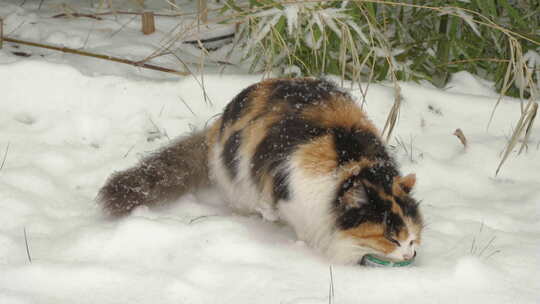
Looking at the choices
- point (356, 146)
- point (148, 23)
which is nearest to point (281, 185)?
point (356, 146)

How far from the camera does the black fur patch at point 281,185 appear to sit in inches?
108

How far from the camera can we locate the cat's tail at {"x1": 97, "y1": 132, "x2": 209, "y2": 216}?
9.50ft

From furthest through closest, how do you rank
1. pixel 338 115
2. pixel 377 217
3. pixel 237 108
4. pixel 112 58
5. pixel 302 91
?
1. pixel 112 58
2. pixel 237 108
3. pixel 302 91
4. pixel 338 115
5. pixel 377 217

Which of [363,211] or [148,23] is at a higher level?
[363,211]

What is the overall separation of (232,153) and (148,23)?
7.01ft

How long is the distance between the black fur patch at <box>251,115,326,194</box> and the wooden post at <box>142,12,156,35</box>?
7.36ft

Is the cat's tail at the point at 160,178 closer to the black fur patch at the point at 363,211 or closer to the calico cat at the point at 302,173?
the calico cat at the point at 302,173

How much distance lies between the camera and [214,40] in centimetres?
492

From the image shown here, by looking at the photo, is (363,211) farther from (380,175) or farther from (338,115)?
(338,115)

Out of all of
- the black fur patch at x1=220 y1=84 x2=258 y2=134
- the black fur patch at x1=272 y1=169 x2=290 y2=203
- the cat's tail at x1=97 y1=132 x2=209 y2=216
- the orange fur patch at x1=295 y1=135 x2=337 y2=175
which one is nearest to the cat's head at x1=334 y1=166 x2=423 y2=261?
the orange fur patch at x1=295 y1=135 x2=337 y2=175

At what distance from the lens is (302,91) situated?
9.93 feet

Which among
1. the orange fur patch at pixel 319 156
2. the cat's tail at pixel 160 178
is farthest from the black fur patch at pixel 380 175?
the cat's tail at pixel 160 178

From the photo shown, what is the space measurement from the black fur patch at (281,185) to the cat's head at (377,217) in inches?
9.4

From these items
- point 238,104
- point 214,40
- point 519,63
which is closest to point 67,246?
point 238,104
